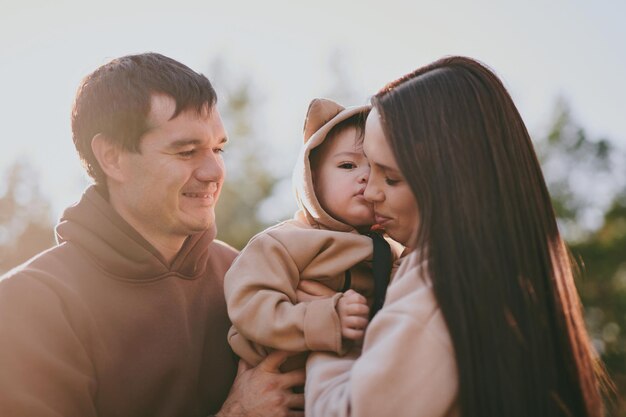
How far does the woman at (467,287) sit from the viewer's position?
2.58m

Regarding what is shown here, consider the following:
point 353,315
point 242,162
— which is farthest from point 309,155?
point 242,162

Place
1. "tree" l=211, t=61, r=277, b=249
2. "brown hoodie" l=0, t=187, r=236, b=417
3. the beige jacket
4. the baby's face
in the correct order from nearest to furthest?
→ 1. the beige jacket
2. "brown hoodie" l=0, t=187, r=236, b=417
3. the baby's face
4. "tree" l=211, t=61, r=277, b=249

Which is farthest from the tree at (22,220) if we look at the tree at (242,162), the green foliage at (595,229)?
the green foliage at (595,229)

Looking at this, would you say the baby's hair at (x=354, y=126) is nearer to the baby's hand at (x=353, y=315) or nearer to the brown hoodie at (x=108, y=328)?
the baby's hand at (x=353, y=315)

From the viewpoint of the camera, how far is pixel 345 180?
11.6 ft

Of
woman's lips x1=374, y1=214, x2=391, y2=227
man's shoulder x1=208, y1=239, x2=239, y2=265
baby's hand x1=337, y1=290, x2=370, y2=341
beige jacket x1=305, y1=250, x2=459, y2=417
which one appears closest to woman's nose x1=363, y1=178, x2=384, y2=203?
woman's lips x1=374, y1=214, x2=391, y2=227

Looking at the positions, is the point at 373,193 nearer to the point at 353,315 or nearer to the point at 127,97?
the point at 353,315

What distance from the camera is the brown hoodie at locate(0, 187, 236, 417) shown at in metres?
3.22

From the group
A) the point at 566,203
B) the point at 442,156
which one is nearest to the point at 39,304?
the point at 442,156

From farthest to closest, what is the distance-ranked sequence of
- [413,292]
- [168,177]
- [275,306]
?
[168,177] < [275,306] < [413,292]

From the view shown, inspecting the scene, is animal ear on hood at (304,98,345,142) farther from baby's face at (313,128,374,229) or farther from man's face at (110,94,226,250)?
man's face at (110,94,226,250)

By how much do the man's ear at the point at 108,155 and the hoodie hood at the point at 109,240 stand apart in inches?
6.6

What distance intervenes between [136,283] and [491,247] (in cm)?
189

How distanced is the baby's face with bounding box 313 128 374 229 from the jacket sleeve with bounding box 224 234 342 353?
39 cm
